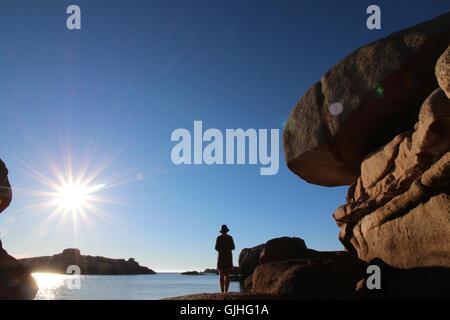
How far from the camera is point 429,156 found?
389 inches

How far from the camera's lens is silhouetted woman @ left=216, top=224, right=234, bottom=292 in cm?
1305

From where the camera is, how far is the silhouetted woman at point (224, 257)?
13.0 metres

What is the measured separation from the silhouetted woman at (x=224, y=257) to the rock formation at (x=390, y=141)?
3.97 m

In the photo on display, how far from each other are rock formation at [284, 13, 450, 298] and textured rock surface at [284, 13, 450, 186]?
3 cm

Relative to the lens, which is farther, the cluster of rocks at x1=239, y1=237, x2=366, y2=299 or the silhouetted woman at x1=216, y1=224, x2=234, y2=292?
the silhouetted woman at x1=216, y1=224, x2=234, y2=292

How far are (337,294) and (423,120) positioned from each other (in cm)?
449

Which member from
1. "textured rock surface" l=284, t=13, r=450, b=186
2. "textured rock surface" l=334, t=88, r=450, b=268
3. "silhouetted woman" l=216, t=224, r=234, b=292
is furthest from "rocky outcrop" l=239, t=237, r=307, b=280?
"textured rock surface" l=284, t=13, r=450, b=186

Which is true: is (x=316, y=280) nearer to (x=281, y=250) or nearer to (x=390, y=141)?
(x=281, y=250)

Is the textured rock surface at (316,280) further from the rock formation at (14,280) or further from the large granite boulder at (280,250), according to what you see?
the rock formation at (14,280)

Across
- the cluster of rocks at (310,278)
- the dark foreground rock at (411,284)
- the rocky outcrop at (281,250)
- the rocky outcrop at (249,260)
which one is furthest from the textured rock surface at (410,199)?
the rocky outcrop at (249,260)

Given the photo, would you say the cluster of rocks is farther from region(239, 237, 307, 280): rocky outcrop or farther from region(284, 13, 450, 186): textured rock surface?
region(284, 13, 450, 186): textured rock surface

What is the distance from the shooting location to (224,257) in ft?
42.9
